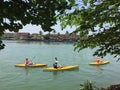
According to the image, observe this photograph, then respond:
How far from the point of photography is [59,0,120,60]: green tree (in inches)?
367

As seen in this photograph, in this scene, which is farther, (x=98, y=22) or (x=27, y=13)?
(x=98, y=22)

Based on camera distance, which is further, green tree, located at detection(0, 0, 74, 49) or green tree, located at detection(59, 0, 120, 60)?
green tree, located at detection(59, 0, 120, 60)

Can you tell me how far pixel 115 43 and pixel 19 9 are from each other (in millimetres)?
6211

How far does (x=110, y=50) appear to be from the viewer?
10.3 metres

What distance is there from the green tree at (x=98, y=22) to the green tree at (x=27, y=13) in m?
4.89

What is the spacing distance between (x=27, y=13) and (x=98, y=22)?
5383 millimetres

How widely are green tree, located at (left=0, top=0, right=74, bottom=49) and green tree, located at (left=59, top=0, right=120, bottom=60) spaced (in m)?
4.89

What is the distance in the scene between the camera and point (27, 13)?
4.32 meters

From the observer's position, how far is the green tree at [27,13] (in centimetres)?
409

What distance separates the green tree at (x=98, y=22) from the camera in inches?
367

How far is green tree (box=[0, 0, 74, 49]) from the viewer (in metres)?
4.09

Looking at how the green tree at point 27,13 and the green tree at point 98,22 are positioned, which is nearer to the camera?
the green tree at point 27,13

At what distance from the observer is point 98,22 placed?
9.41m

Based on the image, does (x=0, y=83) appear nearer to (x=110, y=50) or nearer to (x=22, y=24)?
(x=110, y=50)
